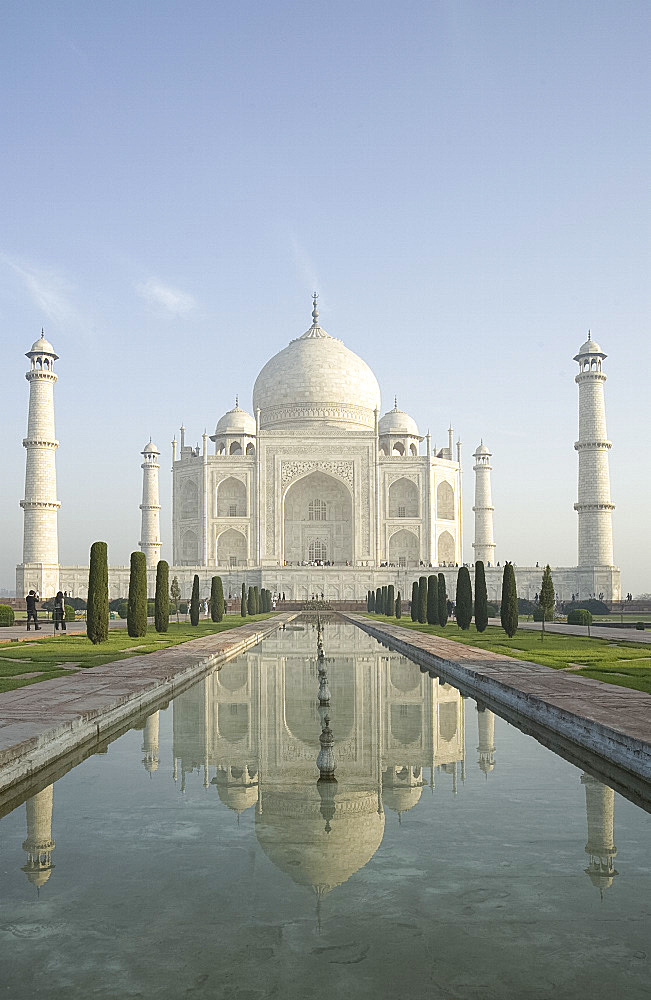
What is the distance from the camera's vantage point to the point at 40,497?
117 ft

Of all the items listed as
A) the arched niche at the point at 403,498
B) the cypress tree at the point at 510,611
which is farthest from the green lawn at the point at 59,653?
the arched niche at the point at 403,498

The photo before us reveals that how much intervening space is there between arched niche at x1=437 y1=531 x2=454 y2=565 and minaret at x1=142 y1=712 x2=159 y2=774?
38360 mm

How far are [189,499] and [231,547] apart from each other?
318 cm

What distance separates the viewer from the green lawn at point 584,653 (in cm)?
866

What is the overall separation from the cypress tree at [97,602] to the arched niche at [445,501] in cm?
3099

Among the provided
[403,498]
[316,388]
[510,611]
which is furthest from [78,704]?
[316,388]

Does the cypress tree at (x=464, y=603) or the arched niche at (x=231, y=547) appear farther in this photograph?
the arched niche at (x=231, y=547)

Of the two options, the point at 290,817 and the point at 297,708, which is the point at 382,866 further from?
the point at 297,708

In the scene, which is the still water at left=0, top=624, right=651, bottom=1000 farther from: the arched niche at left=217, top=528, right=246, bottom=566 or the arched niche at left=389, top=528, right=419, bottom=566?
the arched niche at left=389, top=528, right=419, bottom=566

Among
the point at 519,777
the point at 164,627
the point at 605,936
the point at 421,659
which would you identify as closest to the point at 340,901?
the point at 605,936

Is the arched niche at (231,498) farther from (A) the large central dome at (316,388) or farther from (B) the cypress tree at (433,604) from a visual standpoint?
(B) the cypress tree at (433,604)

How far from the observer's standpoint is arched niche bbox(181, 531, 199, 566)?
1706 inches

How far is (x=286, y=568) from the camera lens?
37906 mm

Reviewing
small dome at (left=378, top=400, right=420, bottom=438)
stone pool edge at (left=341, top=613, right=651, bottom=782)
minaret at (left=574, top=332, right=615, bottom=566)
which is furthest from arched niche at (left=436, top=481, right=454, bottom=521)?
stone pool edge at (left=341, top=613, right=651, bottom=782)
